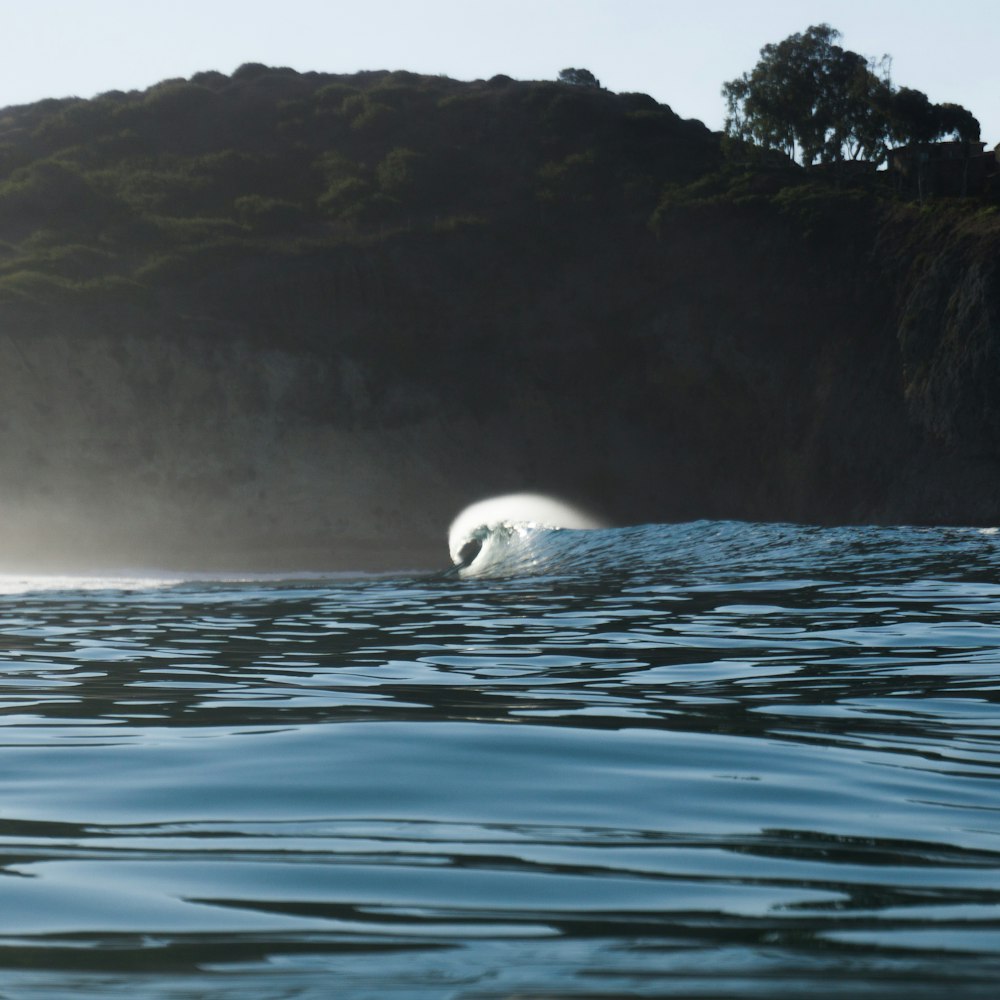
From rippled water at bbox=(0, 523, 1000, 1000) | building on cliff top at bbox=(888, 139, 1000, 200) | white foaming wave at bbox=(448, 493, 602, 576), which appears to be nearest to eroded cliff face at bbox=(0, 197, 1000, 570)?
building on cliff top at bbox=(888, 139, 1000, 200)

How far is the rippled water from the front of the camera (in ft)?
6.20

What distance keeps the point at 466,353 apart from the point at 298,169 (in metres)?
14.2

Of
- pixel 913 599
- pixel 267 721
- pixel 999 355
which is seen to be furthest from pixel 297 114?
pixel 267 721

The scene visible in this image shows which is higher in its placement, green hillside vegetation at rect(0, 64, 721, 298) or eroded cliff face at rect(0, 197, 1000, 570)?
green hillside vegetation at rect(0, 64, 721, 298)

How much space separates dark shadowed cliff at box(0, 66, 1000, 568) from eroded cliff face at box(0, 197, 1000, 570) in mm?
94

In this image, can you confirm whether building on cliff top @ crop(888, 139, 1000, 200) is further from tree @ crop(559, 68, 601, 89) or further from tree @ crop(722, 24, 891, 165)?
tree @ crop(559, 68, 601, 89)

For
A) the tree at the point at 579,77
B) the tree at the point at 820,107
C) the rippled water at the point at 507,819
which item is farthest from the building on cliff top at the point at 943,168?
the rippled water at the point at 507,819

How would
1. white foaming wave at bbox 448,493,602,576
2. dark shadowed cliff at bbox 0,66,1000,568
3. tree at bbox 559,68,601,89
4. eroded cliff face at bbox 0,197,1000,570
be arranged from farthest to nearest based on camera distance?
tree at bbox 559,68,601,89
dark shadowed cliff at bbox 0,66,1000,568
eroded cliff face at bbox 0,197,1000,570
white foaming wave at bbox 448,493,602,576

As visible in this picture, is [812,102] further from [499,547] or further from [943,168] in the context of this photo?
[499,547]

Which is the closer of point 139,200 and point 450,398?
point 450,398

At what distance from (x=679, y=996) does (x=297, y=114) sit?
2368 inches

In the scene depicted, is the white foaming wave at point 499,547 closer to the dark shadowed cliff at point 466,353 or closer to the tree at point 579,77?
the dark shadowed cliff at point 466,353

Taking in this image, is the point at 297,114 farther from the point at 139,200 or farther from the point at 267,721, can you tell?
the point at 267,721

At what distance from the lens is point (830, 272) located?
150ft
